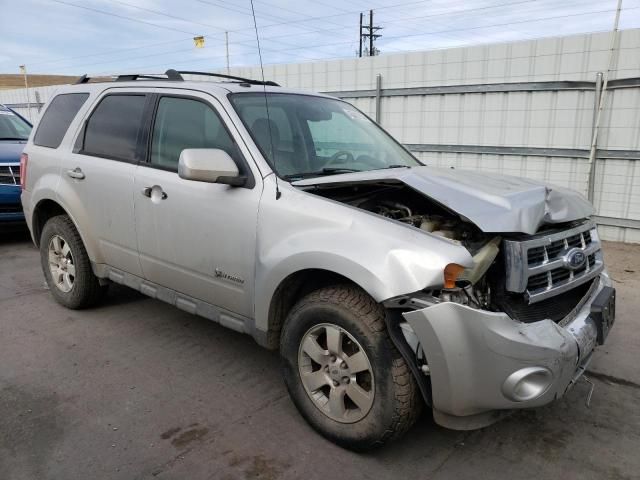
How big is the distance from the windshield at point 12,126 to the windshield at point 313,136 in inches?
249

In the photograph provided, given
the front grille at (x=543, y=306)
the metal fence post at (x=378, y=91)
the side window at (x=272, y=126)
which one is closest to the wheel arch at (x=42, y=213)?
the side window at (x=272, y=126)

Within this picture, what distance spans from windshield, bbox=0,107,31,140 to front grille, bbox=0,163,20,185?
117 centimetres

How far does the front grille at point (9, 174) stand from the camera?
7.07 metres

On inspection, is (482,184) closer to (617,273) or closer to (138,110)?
(138,110)

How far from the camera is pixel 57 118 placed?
4.73 metres

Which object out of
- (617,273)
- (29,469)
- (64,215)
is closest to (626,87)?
(617,273)

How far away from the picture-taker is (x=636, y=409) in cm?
318

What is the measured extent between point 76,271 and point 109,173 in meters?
1.08

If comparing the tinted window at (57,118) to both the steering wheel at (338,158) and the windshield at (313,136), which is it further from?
the steering wheel at (338,158)

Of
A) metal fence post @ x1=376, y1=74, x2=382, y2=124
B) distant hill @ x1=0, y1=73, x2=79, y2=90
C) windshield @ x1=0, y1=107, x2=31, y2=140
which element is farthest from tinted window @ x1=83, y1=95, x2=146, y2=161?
distant hill @ x1=0, y1=73, x2=79, y2=90

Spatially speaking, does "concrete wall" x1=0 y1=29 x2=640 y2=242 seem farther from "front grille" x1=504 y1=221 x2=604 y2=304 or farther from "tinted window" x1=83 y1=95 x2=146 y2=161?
"tinted window" x1=83 y1=95 x2=146 y2=161

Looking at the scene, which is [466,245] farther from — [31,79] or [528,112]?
[31,79]

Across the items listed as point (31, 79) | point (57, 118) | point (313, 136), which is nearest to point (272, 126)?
point (313, 136)

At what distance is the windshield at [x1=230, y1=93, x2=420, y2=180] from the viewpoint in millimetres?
3283
